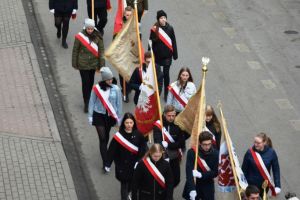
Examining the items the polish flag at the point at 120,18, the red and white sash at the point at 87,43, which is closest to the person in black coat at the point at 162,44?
the polish flag at the point at 120,18

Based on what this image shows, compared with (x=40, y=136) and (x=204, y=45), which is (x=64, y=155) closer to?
(x=40, y=136)

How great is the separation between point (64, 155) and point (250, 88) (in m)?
4.39

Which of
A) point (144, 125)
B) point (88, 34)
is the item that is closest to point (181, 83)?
point (144, 125)

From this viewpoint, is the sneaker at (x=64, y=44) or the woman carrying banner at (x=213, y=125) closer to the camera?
the woman carrying banner at (x=213, y=125)

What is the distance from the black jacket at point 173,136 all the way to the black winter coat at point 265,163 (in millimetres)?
1137

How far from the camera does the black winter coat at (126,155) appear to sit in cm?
1333

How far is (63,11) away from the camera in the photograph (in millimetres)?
18594

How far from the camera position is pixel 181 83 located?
14906mm

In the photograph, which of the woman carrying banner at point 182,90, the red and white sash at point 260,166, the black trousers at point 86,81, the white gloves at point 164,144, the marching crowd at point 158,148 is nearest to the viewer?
the marching crowd at point 158,148

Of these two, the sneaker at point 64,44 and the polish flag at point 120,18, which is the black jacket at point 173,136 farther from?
the sneaker at point 64,44

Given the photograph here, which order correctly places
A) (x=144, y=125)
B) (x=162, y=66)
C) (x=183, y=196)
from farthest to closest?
1. (x=162, y=66)
2. (x=144, y=125)
3. (x=183, y=196)

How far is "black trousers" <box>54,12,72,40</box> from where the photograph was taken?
1872 cm

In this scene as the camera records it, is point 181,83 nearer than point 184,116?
No

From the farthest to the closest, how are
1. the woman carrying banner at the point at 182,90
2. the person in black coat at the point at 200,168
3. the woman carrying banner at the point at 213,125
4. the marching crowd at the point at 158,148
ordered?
the woman carrying banner at the point at 182,90 < the woman carrying banner at the point at 213,125 < the person in black coat at the point at 200,168 < the marching crowd at the point at 158,148
